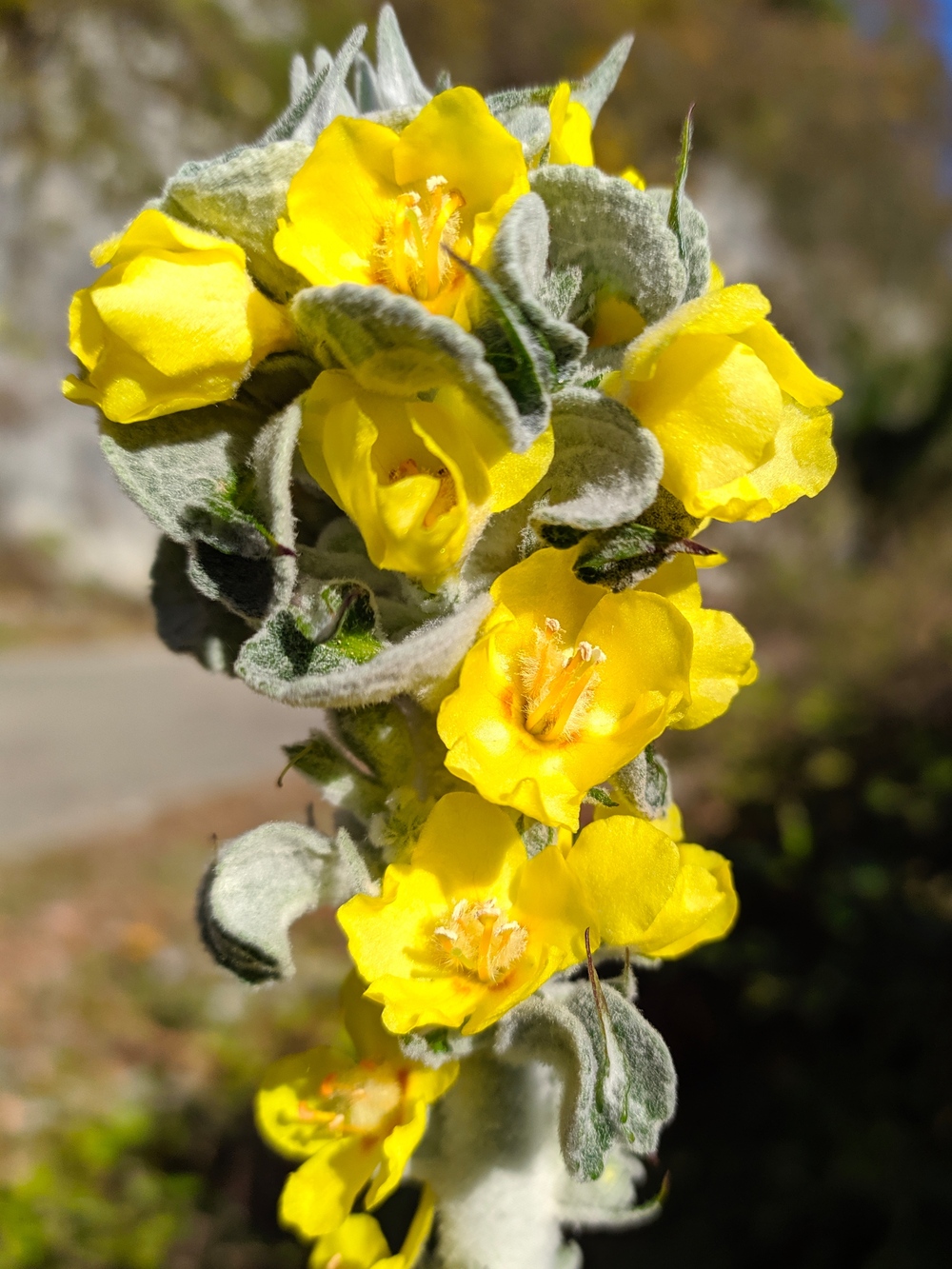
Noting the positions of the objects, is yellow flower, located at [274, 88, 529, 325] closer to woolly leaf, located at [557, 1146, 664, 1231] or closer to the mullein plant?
the mullein plant

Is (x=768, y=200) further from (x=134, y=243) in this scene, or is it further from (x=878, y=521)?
(x=134, y=243)

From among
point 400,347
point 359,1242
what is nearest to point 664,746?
point 359,1242

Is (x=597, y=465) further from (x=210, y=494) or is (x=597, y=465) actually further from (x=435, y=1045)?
(x=435, y=1045)

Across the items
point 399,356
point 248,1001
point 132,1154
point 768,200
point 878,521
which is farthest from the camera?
point 768,200

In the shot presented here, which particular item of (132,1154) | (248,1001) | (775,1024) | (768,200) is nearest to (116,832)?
(248,1001)

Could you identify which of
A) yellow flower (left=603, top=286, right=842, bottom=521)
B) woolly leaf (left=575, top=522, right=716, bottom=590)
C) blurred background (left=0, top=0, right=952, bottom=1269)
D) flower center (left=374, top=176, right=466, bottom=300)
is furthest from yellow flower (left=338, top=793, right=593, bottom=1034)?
blurred background (left=0, top=0, right=952, bottom=1269)
